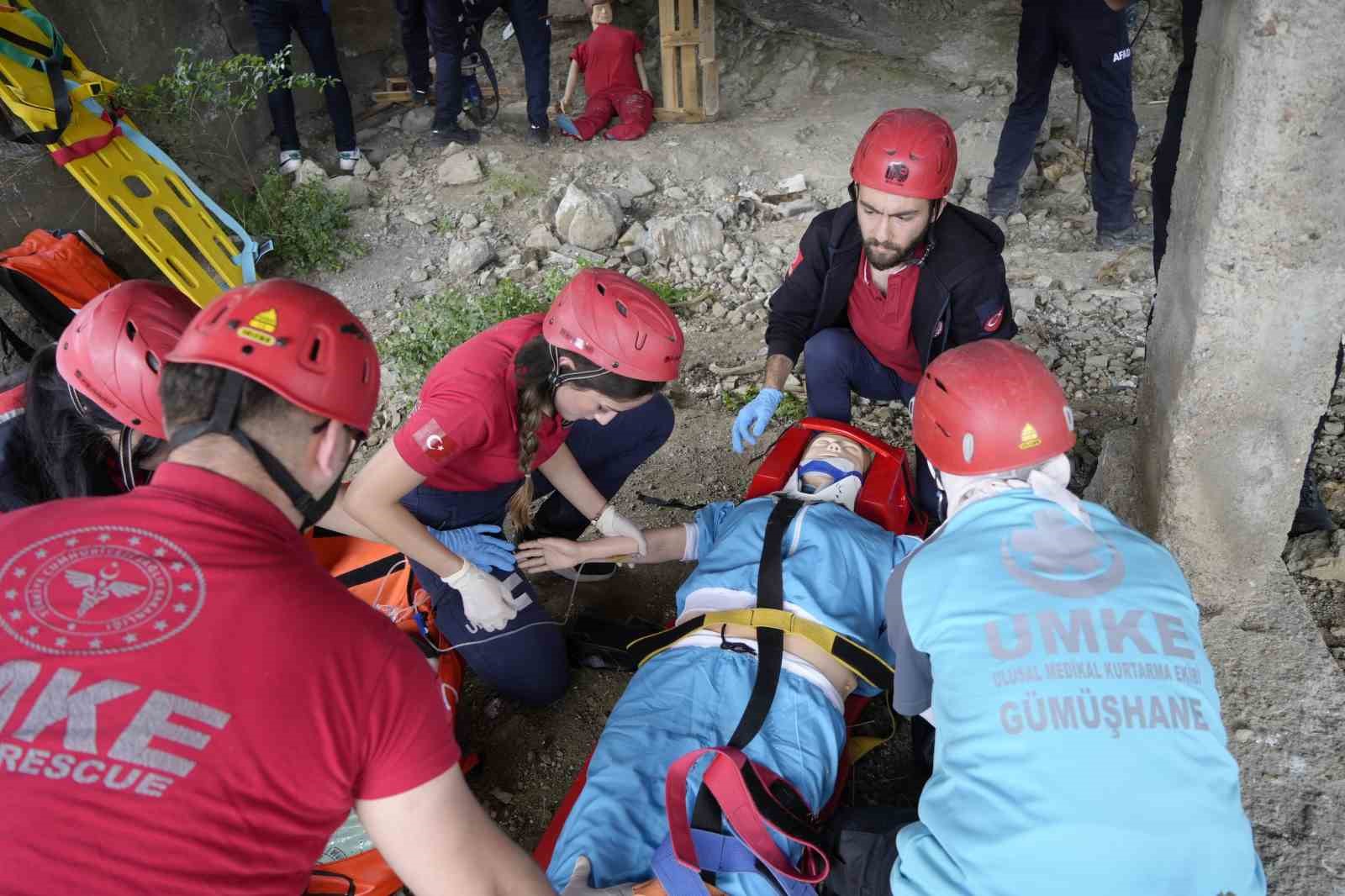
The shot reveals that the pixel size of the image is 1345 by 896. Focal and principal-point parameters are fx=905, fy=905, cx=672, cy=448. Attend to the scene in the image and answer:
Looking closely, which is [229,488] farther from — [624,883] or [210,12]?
[210,12]

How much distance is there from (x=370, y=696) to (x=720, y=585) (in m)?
1.52

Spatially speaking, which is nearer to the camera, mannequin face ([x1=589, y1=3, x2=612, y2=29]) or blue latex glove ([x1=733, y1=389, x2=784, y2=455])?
blue latex glove ([x1=733, y1=389, x2=784, y2=455])

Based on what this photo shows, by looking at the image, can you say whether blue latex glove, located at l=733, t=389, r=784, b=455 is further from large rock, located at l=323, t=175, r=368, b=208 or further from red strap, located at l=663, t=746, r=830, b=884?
large rock, located at l=323, t=175, r=368, b=208

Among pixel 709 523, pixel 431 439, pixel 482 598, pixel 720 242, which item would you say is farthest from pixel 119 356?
pixel 720 242

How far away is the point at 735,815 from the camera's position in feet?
6.84

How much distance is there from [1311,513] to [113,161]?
A: 5903 millimetres

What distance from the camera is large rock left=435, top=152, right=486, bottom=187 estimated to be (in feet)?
22.2

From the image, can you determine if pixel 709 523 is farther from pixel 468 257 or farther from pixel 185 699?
pixel 468 257

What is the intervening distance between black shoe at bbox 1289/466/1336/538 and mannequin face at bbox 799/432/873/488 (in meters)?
1.57

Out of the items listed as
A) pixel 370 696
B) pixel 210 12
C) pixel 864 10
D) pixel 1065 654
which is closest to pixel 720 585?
pixel 1065 654

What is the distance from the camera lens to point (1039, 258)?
5484 millimetres

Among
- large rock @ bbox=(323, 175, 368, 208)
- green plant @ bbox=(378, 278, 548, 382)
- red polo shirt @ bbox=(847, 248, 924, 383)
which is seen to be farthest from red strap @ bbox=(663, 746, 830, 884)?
large rock @ bbox=(323, 175, 368, 208)

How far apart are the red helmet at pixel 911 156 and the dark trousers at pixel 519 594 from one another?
1120 millimetres

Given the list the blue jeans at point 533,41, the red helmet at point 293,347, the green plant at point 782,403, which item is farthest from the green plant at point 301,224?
the red helmet at point 293,347
